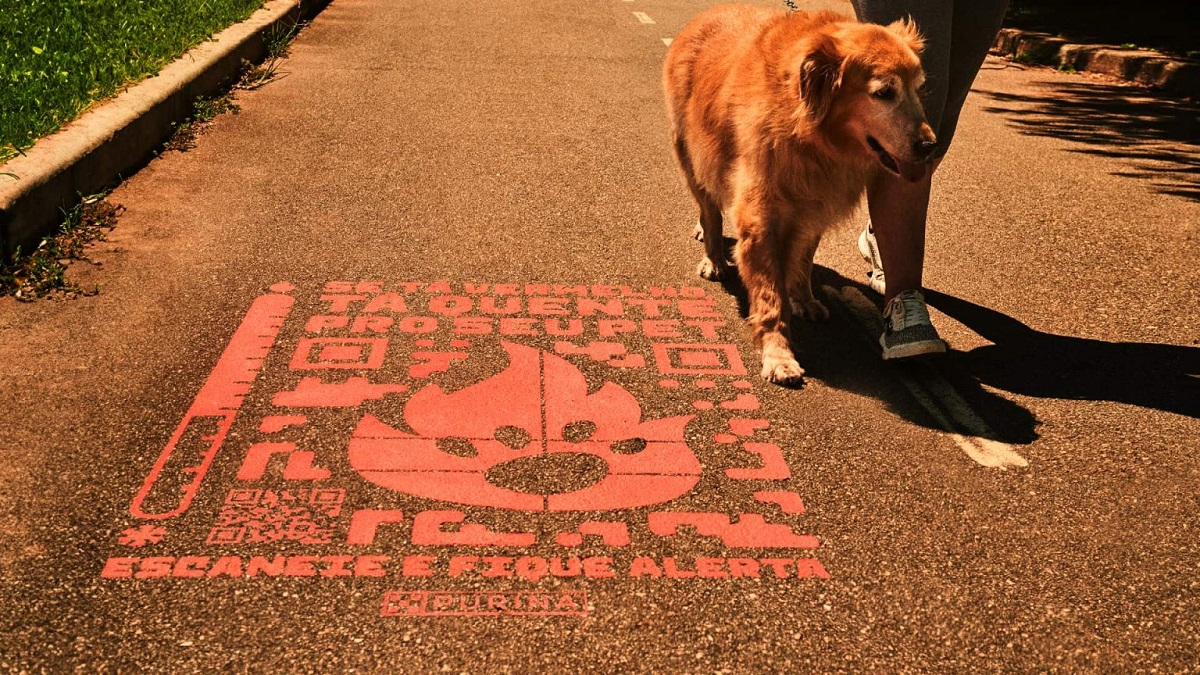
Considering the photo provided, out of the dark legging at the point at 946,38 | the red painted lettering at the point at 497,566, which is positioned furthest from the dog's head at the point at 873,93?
the red painted lettering at the point at 497,566

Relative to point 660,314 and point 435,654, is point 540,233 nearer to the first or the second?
point 660,314

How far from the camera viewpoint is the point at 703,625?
274 centimetres

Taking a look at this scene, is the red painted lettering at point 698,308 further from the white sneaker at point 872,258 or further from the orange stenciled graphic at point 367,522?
the orange stenciled graphic at point 367,522

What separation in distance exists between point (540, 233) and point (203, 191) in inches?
65.6

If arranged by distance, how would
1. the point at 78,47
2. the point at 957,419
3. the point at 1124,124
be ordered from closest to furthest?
the point at 957,419
the point at 78,47
the point at 1124,124

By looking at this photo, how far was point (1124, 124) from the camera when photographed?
826 cm

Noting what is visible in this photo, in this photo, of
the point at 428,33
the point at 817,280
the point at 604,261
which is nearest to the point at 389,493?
the point at 604,261

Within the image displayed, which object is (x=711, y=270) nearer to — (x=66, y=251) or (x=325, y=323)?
(x=325, y=323)

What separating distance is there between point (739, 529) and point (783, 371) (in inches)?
39.8

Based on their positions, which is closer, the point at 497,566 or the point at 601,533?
the point at 497,566

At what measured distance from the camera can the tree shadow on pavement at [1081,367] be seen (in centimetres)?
414

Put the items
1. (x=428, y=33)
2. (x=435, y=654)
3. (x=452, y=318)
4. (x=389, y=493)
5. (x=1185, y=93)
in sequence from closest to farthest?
(x=435, y=654)
(x=389, y=493)
(x=452, y=318)
(x=1185, y=93)
(x=428, y=33)

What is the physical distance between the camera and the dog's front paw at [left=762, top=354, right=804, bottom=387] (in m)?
4.05

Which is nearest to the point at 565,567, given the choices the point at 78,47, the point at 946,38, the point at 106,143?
the point at 946,38
